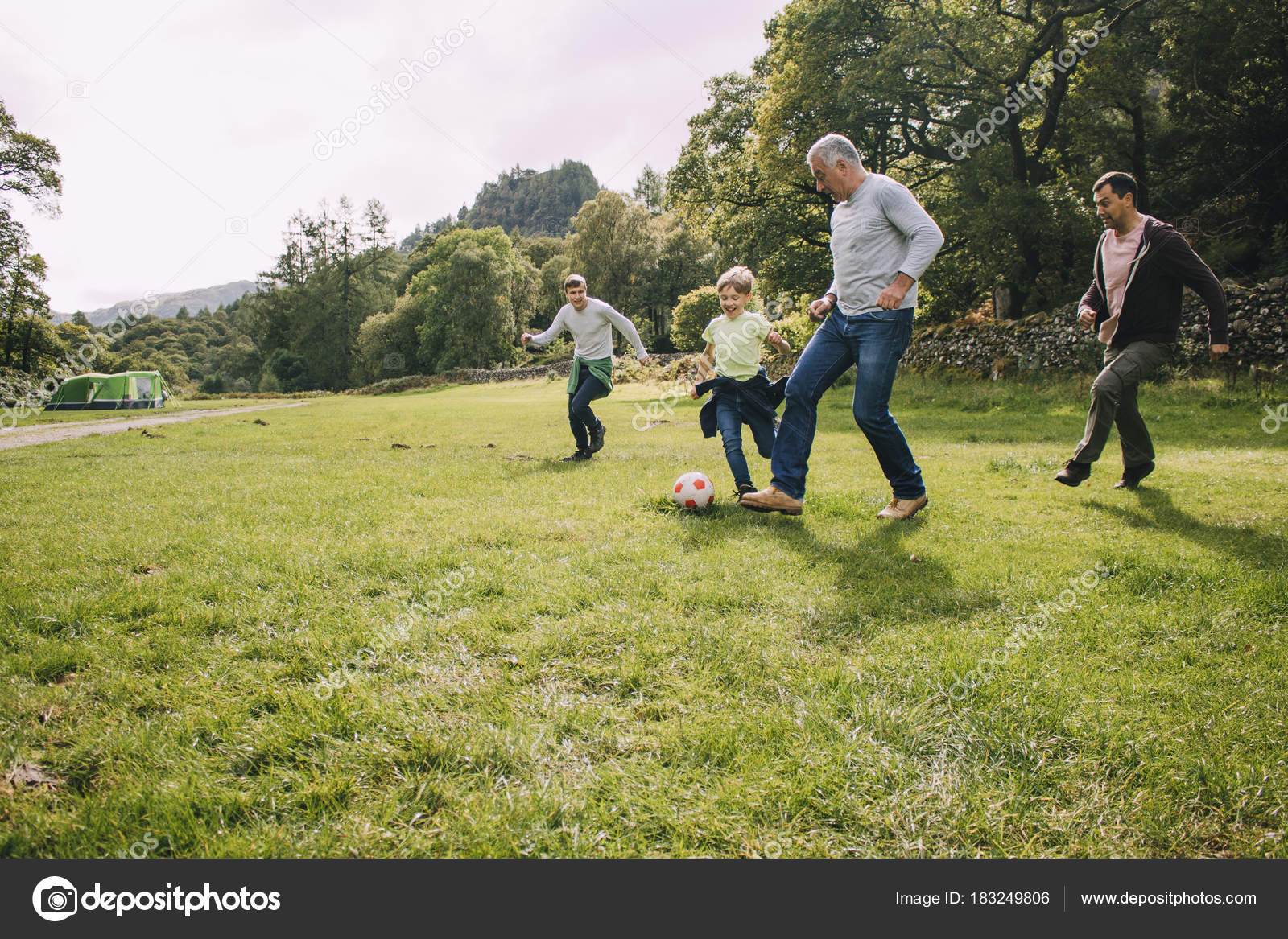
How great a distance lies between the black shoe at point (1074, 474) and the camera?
5.39 meters

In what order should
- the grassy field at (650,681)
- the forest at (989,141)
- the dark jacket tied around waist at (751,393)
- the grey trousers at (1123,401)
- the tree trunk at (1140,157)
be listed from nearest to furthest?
1. the grassy field at (650,681)
2. the grey trousers at (1123,401)
3. the dark jacket tied around waist at (751,393)
4. the forest at (989,141)
5. the tree trunk at (1140,157)

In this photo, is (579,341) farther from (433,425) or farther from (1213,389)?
(1213,389)

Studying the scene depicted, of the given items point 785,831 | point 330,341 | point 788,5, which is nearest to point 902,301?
point 785,831

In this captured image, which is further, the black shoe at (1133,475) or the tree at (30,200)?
the tree at (30,200)

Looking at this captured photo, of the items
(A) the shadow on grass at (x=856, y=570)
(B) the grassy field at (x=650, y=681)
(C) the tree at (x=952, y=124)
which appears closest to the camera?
(B) the grassy field at (x=650, y=681)

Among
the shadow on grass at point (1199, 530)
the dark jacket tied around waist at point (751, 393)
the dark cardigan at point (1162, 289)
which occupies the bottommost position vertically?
the shadow on grass at point (1199, 530)

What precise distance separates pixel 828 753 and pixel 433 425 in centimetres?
1438

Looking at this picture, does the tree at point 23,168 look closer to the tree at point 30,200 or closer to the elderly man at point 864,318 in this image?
the tree at point 30,200

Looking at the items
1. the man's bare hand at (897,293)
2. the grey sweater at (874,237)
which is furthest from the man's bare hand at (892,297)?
the grey sweater at (874,237)

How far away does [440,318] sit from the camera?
58.3 metres

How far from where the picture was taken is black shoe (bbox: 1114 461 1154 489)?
5.59 metres

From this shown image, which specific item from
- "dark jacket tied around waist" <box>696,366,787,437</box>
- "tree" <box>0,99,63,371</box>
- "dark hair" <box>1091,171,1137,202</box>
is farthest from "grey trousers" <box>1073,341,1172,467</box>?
"tree" <box>0,99,63,371</box>
